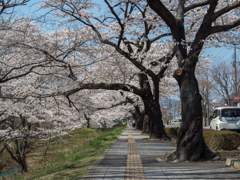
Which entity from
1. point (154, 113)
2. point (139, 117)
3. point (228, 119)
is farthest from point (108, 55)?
point (139, 117)

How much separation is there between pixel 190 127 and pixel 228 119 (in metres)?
8.21

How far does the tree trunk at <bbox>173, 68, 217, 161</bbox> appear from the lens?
7152 mm

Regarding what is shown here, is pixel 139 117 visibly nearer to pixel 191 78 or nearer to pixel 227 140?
pixel 227 140

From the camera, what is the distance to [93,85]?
40.8 feet

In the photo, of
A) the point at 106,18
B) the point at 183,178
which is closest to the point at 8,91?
the point at 106,18

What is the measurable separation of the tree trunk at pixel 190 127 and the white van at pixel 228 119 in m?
7.89

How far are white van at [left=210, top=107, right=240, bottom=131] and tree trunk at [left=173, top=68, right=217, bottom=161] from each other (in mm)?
7891

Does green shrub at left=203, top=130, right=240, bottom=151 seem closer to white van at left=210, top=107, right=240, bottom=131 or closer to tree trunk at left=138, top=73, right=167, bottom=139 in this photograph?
white van at left=210, top=107, right=240, bottom=131

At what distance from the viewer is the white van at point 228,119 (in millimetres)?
14266

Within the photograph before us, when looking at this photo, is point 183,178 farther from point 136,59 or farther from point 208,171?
point 136,59

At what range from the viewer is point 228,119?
14375 millimetres

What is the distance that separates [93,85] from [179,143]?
20.2 feet

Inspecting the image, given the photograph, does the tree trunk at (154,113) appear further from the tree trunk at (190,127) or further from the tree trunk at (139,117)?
the tree trunk at (139,117)

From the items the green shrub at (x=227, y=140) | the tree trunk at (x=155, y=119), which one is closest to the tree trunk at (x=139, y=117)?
the tree trunk at (x=155, y=119)
